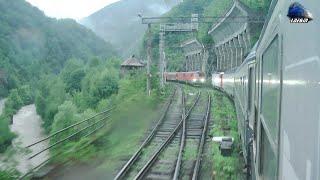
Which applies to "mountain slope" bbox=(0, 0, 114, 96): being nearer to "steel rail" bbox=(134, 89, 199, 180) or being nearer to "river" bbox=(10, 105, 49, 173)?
"river" bbox=(10, 105, 49, 173)

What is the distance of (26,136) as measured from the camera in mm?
57531

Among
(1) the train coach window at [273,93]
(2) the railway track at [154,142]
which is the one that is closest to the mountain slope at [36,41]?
(2) the railway track at [154,142]

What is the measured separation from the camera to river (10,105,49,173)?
1015cm

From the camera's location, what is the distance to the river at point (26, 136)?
33.3 feet

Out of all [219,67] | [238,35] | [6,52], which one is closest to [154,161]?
[238,35]

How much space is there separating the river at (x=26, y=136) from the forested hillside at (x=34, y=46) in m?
15.3

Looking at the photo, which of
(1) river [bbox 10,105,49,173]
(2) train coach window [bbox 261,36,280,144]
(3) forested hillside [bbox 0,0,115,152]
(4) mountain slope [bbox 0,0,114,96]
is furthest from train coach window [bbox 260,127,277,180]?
(4) mountain slope [bbox 0,0,114,96]

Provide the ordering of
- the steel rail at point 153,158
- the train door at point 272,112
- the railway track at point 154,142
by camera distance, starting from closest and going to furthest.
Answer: the train door at point 272,112 → the steel rail at point 153,158 → the railway track at point 154,142

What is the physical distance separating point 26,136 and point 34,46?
95.2 meters

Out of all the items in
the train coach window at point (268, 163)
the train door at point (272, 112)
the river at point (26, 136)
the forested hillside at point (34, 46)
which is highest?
the forested hillside at point (34, 46)

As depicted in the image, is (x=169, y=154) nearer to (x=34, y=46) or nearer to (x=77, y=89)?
(x=77, y=89)

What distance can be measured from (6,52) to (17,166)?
395 ft

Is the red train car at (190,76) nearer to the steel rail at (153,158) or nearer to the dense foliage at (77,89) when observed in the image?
the dense foliage at (77,89)

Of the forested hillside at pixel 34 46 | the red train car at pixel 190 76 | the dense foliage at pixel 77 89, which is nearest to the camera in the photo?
the dense foliage at pixel 77 89
